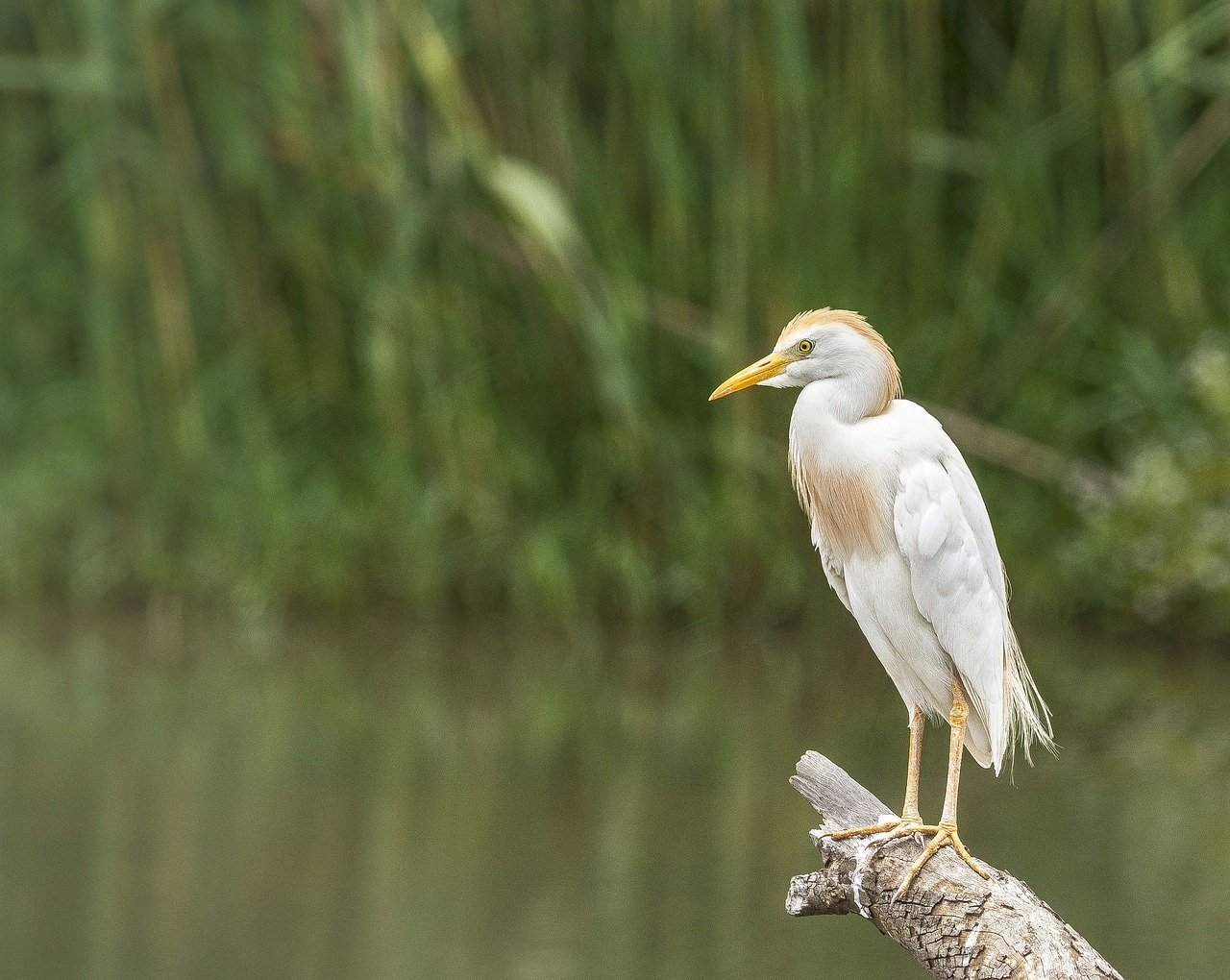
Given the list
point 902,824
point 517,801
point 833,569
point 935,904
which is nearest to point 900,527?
point 833,569

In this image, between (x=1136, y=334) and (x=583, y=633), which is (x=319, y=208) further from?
(x=1136, y=334)

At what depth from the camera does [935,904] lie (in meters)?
2.15

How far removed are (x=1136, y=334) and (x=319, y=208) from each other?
3033 mm

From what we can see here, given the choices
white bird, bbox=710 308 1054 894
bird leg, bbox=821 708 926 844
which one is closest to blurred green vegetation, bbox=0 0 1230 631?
white bird, bbox=710 308 1054 894

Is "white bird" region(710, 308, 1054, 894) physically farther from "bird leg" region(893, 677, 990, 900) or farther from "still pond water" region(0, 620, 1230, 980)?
"still pond water" region(0, 620, 1230, 980)

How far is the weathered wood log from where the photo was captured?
2004 mm

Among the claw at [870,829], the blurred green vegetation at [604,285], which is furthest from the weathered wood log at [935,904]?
the blurred green vegetation at [604,285]

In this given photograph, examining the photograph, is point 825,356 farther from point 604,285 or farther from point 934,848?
point 604,285

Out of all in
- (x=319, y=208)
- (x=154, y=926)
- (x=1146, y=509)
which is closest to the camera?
(x=154, y=926)

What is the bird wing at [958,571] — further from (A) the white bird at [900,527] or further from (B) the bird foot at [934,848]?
(B) the bird foot at [934,848]

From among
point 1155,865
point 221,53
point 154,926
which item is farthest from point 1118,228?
point 154,926

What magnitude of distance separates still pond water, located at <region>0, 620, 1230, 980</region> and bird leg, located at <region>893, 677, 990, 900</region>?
1274mm

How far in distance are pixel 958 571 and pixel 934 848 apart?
41 cm

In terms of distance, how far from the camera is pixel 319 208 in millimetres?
6590
